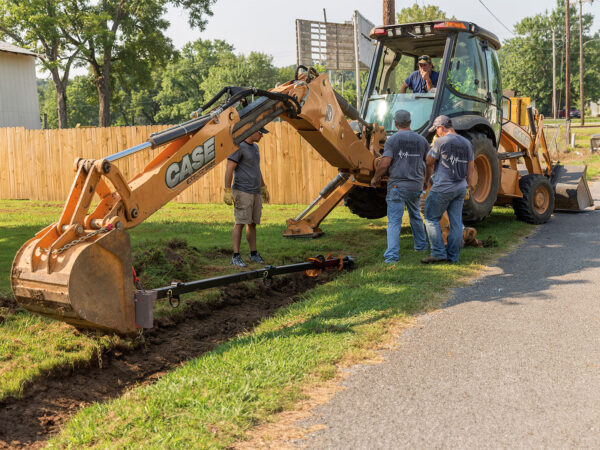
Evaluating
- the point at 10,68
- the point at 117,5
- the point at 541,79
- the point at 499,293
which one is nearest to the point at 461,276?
the point at 499,293

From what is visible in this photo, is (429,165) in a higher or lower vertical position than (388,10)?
lower

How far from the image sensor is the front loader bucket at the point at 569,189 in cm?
1344

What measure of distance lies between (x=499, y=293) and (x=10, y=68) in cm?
3110

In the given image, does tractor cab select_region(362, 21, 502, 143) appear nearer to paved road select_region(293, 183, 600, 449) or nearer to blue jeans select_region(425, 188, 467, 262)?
blue jeans select_region(425, 188, 467, 262)

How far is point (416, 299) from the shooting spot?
6.40m

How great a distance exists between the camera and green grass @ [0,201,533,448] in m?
3.73

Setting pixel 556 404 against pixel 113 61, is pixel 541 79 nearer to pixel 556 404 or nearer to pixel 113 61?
pixel 113 61

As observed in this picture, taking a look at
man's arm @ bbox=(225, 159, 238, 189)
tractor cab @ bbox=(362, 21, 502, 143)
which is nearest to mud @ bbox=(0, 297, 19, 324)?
man's arm @ bbox=(225, 159, 238, 189)

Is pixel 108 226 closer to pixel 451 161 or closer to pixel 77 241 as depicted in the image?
pixel 77 241

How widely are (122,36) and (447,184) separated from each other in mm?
33211

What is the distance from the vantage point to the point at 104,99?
1425 inches

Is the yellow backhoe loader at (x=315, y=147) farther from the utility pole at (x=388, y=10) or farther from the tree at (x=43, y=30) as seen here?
the tree at (x=43, y=30)

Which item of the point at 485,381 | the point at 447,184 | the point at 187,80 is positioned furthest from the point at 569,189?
the point at 187,80

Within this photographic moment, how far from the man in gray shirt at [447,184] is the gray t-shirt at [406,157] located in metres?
0.21
